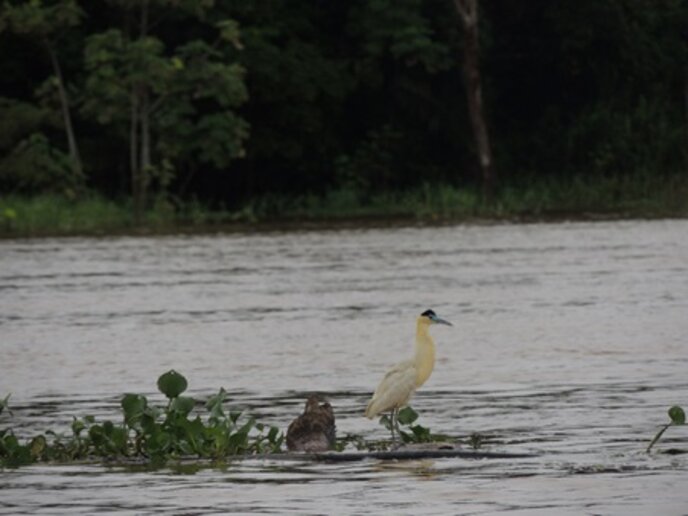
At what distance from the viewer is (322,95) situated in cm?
6494

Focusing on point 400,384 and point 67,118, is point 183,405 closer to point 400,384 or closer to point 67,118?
point 400,384

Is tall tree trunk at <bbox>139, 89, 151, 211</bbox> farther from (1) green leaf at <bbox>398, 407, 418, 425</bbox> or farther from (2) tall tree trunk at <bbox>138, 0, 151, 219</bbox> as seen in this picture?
(1) green leaf at <bbox>398, 407, 418, 425</bbox>

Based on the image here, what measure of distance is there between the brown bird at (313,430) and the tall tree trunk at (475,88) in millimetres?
45897

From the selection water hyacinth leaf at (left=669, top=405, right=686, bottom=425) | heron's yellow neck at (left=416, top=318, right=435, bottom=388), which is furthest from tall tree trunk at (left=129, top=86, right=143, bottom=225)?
water hyacinth leaf at (left=669, top=405, right=686, bottom=425)

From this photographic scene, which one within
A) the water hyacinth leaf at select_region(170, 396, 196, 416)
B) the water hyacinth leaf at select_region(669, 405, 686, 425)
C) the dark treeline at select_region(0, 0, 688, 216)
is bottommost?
the water hyacinth leaf at select_region(170, 396, 196, 416)

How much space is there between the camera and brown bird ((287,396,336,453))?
15.2m

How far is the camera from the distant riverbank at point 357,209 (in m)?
55.1

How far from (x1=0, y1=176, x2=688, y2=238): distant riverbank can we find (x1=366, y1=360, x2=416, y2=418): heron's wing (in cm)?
3839

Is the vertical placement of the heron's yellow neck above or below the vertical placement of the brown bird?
above

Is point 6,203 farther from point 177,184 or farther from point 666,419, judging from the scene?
point 666,419

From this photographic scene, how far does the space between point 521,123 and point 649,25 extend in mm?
4730

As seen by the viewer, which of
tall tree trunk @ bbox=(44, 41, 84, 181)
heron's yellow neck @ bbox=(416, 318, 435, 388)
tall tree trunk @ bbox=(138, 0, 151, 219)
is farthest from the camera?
tall tree trunk @ bbox=(138, 0, 151, 219)

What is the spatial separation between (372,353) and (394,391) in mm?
8368

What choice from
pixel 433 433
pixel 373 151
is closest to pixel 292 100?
pixel 373 151
